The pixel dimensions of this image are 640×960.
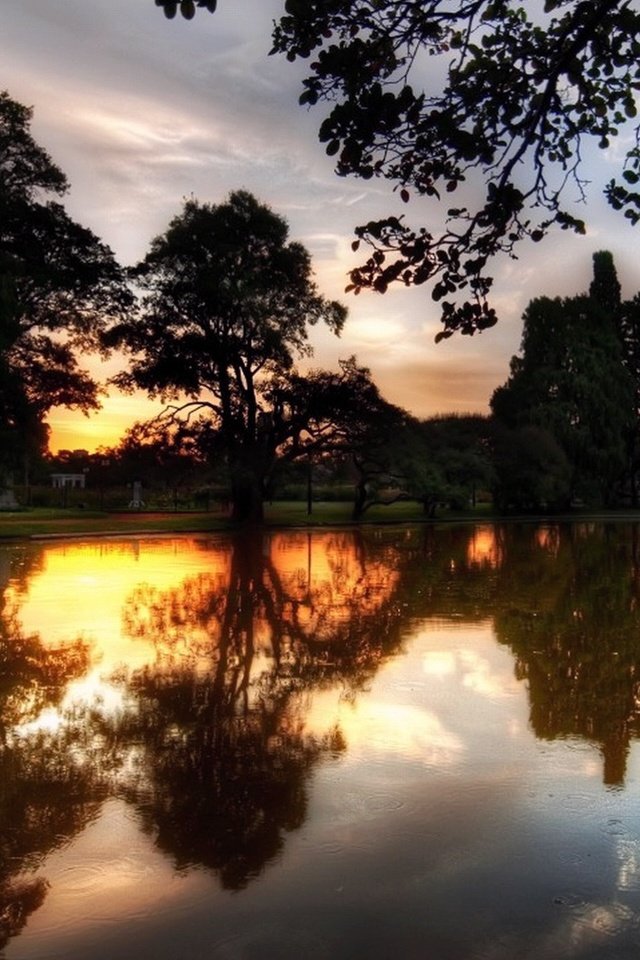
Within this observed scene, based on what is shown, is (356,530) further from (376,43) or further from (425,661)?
(376,43)

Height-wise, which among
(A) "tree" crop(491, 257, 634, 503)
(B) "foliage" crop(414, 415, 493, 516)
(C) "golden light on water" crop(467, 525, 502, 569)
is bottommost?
(C) "golden light on water" crop(467, 525, 502, 569)

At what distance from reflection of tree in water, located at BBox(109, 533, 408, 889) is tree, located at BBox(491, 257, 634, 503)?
158ft

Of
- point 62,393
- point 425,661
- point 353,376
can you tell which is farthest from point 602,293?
point 425,661

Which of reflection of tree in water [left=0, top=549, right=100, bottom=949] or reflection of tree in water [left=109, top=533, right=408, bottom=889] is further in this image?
reflection of tree in water [left=109, top=533, right=408, bottom=889]

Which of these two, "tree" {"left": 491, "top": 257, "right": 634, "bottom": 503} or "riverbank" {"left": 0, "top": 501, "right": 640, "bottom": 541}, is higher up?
"tree" {"left": 491, "top": 257, "right": 634, "bottom": 503}

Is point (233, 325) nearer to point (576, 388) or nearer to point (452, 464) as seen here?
point (452, 464)

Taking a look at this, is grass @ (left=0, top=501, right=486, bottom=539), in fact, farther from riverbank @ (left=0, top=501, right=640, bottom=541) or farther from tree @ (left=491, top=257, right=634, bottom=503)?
tree @ (left=491, top=257, right=634, bottom=503)

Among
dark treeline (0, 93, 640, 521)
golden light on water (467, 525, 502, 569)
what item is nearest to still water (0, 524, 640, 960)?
golden light on water (467, 525, 502, 569)

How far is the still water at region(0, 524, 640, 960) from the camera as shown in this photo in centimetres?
359

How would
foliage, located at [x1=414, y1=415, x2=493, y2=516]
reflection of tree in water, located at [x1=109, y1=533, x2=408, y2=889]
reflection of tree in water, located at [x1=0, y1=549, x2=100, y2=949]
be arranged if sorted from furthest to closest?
foliage, located at [x1=414, y1=415, x2=493, y2=516] → reflection of tree in water, located at [x1=109, y1=533, x2=408, y2=889] → reflection of tree in water, located at [x1=0, y1=549, x2=100, y2=949]

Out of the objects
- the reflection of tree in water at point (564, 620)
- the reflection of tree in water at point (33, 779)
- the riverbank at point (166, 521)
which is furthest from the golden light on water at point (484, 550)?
the reflection of tree in water at point (33, 779)

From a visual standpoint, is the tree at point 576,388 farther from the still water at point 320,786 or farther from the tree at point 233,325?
the still water at point 320,786

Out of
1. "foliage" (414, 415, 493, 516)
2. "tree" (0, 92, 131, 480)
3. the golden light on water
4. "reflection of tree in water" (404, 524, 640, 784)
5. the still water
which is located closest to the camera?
the still water

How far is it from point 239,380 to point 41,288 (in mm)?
12751
